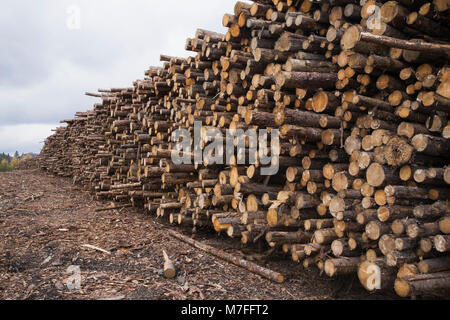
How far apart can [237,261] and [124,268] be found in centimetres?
145

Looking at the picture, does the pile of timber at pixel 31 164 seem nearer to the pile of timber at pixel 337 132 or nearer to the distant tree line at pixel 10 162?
the distant tree line at pixel 10 162

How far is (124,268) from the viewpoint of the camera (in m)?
4.25

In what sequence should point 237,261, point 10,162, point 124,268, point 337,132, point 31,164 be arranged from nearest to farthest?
point 337,132, point 124,268, point 237,261, point 31,164, point 10,162

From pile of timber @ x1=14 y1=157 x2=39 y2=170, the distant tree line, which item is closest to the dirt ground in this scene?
pile of timber @ x1=14 y1=157 x2=39 y2=170

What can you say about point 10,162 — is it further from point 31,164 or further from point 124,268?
point 124,268

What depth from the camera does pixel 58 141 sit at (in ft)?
54.4

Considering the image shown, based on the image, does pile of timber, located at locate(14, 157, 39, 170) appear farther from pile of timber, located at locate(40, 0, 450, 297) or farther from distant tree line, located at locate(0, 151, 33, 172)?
pile of timber, located at locate(40, 0, 450, 297)

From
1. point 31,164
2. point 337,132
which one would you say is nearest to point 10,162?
point 31,164

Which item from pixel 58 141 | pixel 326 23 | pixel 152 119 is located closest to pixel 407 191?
pixel 326 23

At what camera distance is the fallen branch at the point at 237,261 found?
A: 3889 mm

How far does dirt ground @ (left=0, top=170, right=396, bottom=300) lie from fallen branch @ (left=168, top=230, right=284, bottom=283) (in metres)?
0.08

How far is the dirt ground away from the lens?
357cm

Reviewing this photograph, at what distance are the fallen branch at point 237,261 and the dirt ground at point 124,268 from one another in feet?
0.25

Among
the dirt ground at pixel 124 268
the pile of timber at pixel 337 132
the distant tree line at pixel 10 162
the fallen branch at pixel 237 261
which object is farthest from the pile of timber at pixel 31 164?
the fallen branch at pixel 237 261
